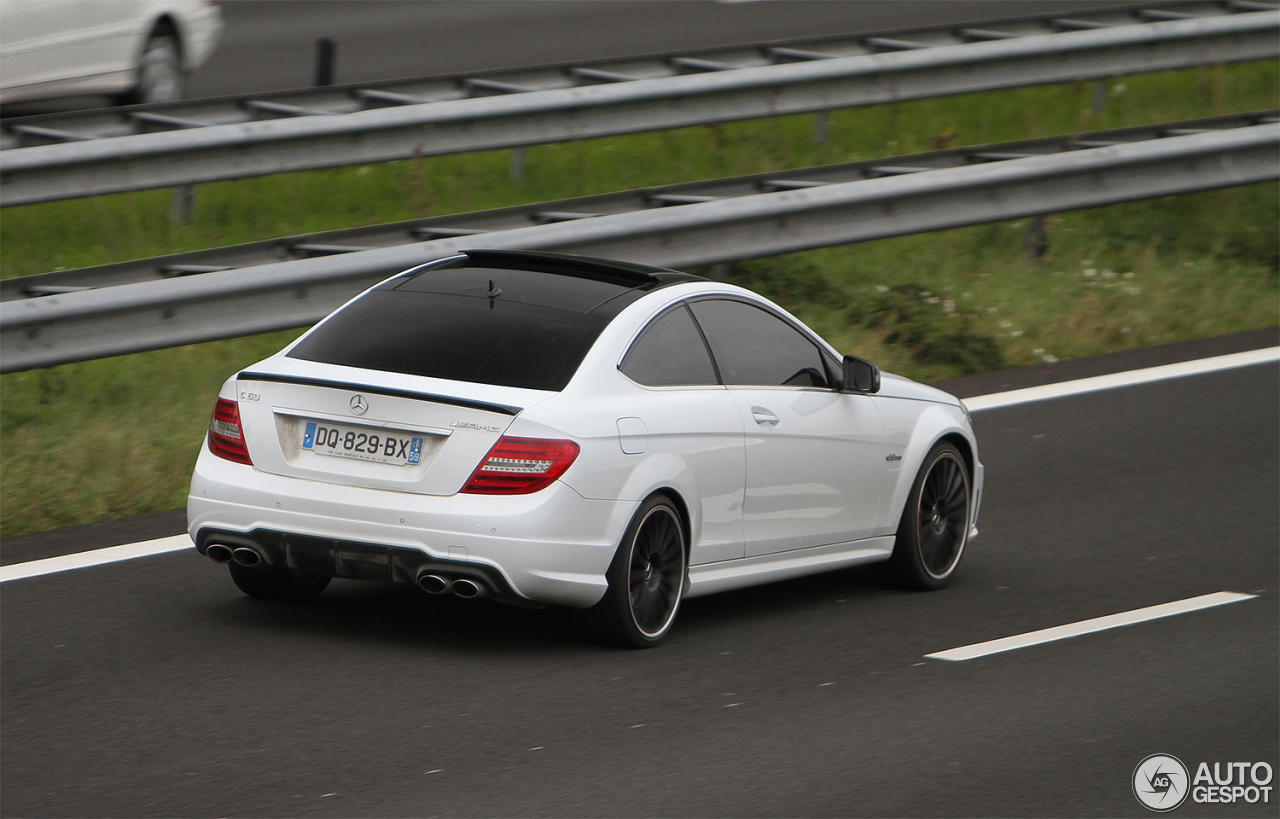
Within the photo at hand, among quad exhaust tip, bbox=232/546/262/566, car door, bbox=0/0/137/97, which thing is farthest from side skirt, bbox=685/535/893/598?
car door, bbox=0/0/137/97

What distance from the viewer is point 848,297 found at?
526 inches

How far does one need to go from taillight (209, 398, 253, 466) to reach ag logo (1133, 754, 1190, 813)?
3.33 m

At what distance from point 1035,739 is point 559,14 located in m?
18.5

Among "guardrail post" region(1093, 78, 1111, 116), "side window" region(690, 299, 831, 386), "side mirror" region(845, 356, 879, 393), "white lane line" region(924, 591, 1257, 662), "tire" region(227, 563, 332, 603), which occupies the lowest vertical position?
"white lane line" region(924, 591, 1257, 662)

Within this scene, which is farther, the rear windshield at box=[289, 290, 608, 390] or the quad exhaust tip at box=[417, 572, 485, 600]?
the rear windshield at box=[289, 290, 608, 390]

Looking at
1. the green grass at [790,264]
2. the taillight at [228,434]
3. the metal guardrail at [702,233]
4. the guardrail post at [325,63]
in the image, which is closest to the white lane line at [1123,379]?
the green grass at [790,264]

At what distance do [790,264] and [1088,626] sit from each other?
6309 millimetres

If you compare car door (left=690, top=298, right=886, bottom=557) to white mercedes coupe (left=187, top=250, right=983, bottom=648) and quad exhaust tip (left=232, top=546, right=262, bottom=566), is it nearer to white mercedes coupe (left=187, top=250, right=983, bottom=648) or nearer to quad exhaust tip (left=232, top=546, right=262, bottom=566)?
white mercedes coupe (left=187, top=250, right=983, bottom=648)

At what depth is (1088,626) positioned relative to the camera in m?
7.85

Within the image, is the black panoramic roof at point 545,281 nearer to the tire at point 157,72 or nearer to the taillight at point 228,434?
the taillight at point 228,434

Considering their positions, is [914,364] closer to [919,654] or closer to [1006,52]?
[1006,52]

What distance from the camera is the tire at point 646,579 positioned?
6988mm

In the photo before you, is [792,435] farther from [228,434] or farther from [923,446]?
[228,434]

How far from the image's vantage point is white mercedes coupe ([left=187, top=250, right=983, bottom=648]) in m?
6.75
